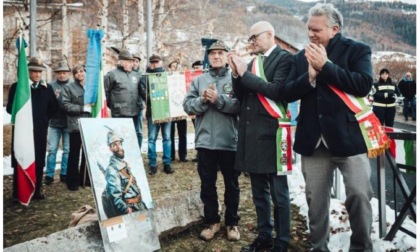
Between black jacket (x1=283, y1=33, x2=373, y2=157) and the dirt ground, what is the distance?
1.40 metres

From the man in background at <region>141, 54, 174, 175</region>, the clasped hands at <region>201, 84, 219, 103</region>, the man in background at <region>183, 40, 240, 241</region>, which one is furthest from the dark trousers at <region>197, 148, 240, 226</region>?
the man in background at <region>141, 54, 174, 175</region>

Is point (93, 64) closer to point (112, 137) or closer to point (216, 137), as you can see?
point (112, 137)

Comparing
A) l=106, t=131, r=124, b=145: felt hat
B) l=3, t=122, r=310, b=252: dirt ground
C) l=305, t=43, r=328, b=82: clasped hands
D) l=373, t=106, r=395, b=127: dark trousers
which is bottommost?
l=3, t=122, r=310, b=252: dirt ground

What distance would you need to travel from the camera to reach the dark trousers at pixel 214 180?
4.24m

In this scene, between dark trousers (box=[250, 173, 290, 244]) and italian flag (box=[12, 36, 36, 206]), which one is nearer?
dark trousers (box=[250, 173, 290, 244])

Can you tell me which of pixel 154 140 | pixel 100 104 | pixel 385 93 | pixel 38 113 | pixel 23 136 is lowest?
pixel 154 140

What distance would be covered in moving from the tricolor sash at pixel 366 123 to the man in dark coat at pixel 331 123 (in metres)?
0.03

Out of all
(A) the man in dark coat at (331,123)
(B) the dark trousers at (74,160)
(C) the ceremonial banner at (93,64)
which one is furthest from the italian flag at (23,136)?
(A) the man in dark coat at (331,123)

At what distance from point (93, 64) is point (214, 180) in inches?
88.1

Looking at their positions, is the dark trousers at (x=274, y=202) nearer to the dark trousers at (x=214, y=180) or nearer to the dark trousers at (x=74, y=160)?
the dark trousers at (x=214, y=180)

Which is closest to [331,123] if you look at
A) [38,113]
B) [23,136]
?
[23,136]

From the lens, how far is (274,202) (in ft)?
12.4

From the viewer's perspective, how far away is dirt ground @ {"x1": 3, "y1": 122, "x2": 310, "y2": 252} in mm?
4207

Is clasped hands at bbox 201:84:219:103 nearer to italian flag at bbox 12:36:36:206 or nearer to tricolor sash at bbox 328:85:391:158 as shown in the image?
tricolor sash at bbox 328:85:391:158
